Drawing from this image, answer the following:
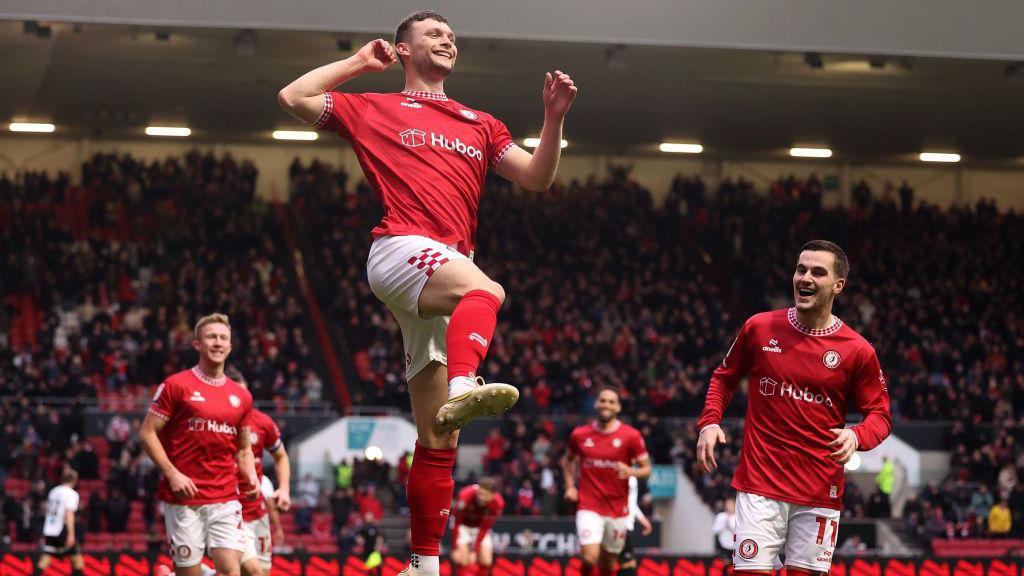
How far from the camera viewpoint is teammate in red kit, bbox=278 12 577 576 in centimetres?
616

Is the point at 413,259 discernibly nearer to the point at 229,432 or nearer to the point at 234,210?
the point at 229,432

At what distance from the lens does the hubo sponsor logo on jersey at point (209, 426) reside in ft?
34.8

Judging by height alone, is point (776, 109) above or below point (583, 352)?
above

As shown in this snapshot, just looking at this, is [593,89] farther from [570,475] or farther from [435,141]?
[435,141]

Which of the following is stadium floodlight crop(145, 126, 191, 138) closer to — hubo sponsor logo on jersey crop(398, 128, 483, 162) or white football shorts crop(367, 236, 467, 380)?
hubo sponsor logo on jersey crop(398, 128, 483, 162)

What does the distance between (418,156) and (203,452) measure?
195 inches

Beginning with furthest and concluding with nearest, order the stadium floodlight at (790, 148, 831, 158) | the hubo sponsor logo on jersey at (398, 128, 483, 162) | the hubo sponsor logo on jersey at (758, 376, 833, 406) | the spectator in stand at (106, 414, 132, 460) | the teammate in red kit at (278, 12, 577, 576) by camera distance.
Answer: the stadium floodlight at (790, 148, 831, 158) → the spectator in stand at (106, 414, 132, 460) → the hubo sponsor logo on jersey at (758, 376, 833, 406) → the hubo sponsor logo on jersey at (398, 128, 483, 162) → the teammate in red kit at (278, 12, 577, 576)

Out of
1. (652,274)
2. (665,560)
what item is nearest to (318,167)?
(652,274)

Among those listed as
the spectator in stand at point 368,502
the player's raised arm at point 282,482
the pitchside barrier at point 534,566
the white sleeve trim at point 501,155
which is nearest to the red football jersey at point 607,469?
the pitchside barrier at point 534,566

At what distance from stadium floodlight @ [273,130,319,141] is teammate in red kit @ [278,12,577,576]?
2918cm

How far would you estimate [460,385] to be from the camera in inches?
225

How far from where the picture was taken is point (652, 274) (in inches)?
1341

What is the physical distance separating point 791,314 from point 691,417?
1943 cm

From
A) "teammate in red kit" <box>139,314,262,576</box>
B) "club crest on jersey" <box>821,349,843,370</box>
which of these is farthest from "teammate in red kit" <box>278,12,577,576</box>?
"teammate in red kit" <box>139,314,262,576</box>
